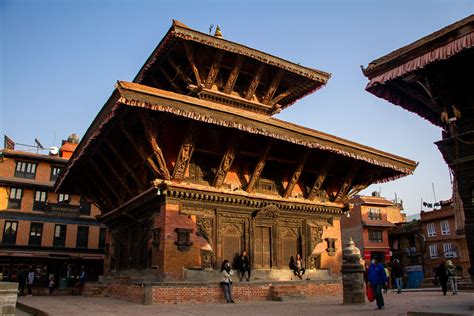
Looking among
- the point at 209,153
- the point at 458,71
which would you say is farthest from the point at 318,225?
the point at 458,71

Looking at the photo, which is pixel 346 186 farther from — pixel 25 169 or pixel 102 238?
pixel 25 169

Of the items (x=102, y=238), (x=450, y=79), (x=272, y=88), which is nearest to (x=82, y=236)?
(x=102, y=238)

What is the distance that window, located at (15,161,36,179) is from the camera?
37.1 meters

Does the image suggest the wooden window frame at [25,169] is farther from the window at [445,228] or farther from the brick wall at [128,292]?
the window at [445,228]

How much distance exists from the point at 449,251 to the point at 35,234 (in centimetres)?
4236

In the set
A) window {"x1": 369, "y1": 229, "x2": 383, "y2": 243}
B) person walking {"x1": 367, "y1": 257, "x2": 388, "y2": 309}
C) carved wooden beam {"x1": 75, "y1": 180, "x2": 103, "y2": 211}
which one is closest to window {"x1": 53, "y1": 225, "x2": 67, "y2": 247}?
carved wooden beam {"x1": 75, "y1": 180, "x2": 103, "y2": 211}

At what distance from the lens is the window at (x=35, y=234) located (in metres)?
36.1

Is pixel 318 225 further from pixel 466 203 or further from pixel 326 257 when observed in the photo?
pixel 466 203

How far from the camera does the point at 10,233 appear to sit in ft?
116

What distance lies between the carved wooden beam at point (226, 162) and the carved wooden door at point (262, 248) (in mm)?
2641

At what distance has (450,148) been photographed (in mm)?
8922

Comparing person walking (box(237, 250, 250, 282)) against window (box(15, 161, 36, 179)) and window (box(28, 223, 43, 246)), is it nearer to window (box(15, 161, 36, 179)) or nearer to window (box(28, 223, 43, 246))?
window (box(28, 223, 43, 246))

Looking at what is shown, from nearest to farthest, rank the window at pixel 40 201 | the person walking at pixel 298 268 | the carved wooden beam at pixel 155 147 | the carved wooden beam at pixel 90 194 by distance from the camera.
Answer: the carved wooden beam at pixel 155 147, the person walking at pixel 298 268, the carved wooden beam at pixel 90 194, the window at pixel 40 201

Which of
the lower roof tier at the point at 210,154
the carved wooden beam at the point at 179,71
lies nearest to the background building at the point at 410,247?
the lower roof tier at the point at 210,154
